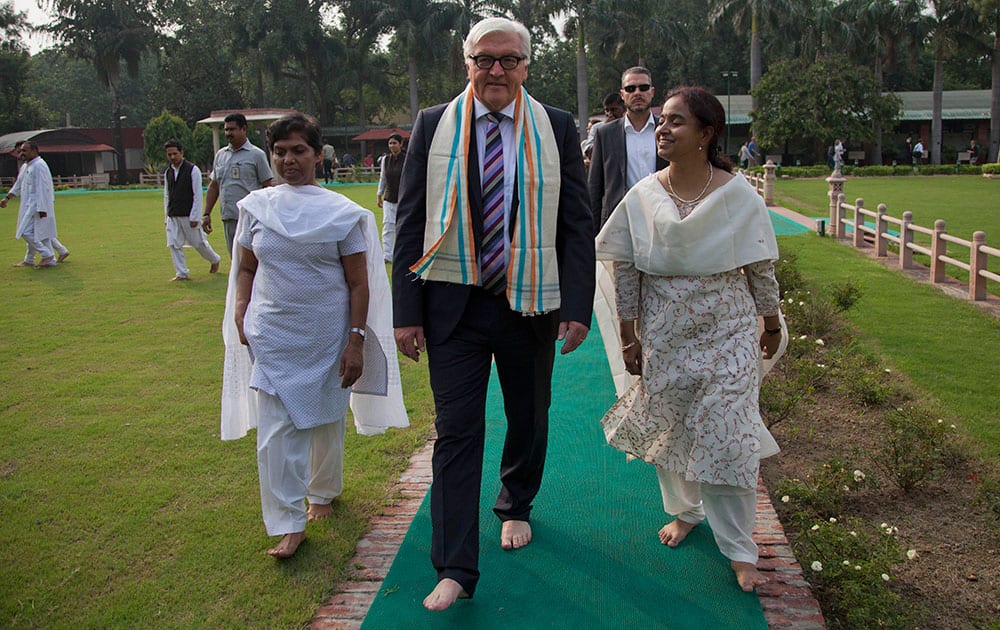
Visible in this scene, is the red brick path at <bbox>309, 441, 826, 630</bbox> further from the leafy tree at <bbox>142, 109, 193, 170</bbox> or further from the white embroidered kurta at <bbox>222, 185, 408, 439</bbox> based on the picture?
the leafy tree at <bbox>142, 109, 193, 170</bbox>

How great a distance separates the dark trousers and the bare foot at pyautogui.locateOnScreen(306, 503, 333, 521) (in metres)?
1.02

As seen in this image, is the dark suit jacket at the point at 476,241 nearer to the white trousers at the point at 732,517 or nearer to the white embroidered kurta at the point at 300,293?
the white embroidered kurta at the point at 300,293

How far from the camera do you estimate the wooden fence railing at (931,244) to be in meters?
9.88

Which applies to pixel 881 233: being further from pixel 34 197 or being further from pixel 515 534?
pixel 34 197

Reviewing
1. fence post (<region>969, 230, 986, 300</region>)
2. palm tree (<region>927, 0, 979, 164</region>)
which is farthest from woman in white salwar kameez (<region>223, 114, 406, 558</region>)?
palm tree (<region>927, 0, 979, 164</region>)

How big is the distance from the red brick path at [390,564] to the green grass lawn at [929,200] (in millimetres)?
8110

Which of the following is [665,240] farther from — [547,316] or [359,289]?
[359,289]

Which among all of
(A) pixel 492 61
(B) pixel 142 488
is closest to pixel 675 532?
(A) pixel 492 61

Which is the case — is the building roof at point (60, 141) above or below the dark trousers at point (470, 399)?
above

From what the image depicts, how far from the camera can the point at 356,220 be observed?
12.5 feet

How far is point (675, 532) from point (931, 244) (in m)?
9.80

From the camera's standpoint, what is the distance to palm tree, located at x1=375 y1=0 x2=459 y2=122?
153 feet

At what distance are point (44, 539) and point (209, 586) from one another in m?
1.00

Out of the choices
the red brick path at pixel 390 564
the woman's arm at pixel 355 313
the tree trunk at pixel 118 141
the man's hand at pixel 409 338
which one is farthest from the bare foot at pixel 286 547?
the tree trunk at pixel 118 141
